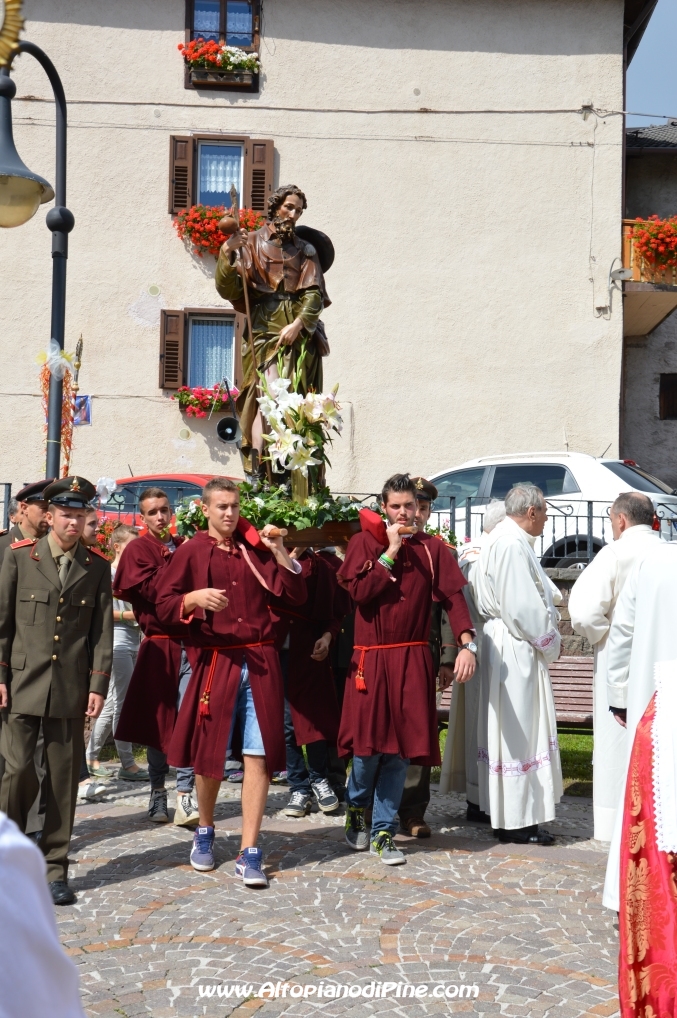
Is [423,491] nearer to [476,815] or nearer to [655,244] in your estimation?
[476,815]

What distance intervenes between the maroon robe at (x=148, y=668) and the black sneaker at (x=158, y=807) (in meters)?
0.35

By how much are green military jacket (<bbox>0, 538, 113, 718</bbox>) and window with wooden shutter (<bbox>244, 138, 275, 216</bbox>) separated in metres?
13.7

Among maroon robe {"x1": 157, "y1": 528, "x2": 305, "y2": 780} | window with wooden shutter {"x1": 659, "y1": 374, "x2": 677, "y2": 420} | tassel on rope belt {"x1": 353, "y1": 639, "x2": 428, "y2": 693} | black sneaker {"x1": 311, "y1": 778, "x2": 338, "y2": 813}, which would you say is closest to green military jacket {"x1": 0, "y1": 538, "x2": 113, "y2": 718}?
maroon robe {"x1": 157, "y1": 528, "x2": 305, "y2": 780}

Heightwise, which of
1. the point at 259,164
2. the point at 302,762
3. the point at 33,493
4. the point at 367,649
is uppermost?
the point at 259,164

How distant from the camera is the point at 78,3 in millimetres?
18234

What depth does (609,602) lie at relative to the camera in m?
6.34

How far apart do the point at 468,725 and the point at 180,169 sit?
1369 centimetres

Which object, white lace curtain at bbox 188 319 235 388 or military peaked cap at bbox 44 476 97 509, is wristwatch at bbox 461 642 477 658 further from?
white lace curtain at bbox 188 319 235 388

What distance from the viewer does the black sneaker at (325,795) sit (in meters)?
7.09

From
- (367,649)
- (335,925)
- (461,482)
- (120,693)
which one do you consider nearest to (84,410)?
(461,482)

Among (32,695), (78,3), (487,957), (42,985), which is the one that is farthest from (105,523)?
(78,3)

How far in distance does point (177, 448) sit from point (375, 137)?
20.1 ft

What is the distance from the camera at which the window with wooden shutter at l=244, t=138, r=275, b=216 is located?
18.3 meters

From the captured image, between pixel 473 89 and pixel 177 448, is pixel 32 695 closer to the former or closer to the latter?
pixel 177 448
